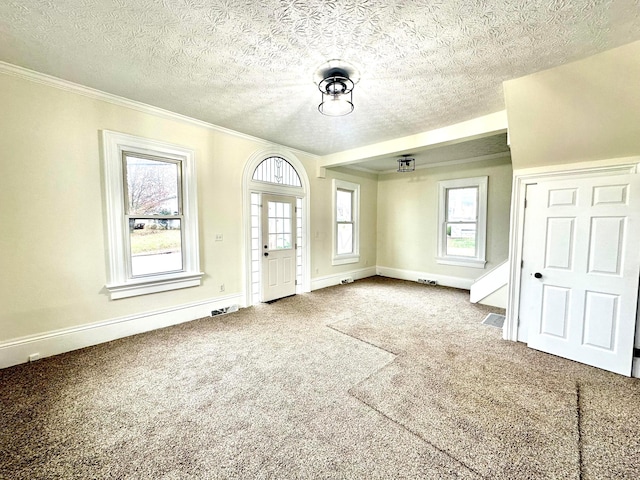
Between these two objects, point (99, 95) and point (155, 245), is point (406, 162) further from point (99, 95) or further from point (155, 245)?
point (99, 95)

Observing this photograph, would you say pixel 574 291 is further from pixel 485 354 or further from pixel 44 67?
pixel 44 67

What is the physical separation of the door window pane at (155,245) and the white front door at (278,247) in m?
1.37

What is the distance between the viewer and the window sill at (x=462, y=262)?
537cm

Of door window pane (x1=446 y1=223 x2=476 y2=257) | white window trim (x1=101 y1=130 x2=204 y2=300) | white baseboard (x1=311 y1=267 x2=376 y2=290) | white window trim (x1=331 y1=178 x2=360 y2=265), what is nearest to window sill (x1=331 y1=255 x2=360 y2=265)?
white window trim (x1=331 y1=178 x2=360 y2=265)

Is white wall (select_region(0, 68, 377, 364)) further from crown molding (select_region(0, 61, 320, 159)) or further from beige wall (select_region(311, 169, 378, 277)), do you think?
beige wall (select_region(311, 169, 378, 277))

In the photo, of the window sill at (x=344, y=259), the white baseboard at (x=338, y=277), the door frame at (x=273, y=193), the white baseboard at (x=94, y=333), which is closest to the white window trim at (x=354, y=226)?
the window sill at (x=344, y=259)

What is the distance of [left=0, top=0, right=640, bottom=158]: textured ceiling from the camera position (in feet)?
5.57

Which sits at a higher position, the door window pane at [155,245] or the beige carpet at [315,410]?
the door window pane at [155,245]

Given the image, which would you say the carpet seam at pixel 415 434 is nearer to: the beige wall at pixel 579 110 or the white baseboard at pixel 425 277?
the beige wall at pixel 579 110

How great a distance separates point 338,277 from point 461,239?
2758mm

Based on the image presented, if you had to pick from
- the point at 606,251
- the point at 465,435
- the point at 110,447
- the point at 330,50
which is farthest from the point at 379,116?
the point at 110,447

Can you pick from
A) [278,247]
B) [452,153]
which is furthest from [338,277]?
[452,153]

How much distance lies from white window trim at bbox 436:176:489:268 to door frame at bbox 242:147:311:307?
9.60 ft

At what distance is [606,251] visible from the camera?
8.55 ft
